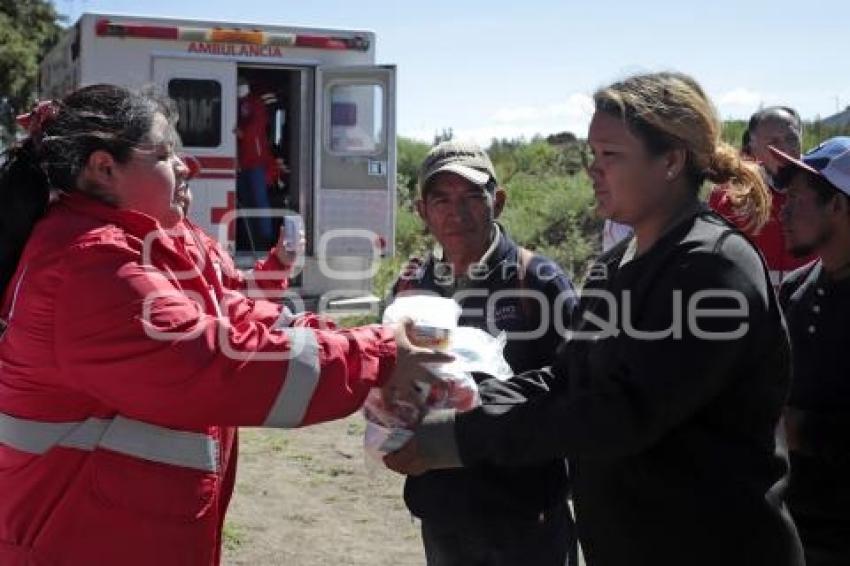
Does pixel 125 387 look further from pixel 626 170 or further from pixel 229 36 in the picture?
pixel 229 36

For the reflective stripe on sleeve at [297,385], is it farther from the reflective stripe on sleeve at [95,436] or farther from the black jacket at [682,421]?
the black jacket at [682,421]

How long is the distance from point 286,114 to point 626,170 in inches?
410

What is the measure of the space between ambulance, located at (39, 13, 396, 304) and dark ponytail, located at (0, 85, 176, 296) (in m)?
8.33

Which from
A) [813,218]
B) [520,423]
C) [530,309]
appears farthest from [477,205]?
[520,423]

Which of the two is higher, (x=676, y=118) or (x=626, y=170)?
(x=676, y=118)

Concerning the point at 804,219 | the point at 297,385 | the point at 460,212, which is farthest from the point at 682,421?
the point at 460,212

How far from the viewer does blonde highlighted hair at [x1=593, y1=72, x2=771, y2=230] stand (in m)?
2.41

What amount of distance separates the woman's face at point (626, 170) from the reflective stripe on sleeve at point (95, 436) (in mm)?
1171

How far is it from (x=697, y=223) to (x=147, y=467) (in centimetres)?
135

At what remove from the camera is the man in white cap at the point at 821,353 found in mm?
3061

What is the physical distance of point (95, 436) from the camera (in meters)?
2.41

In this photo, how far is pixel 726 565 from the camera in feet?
7.61

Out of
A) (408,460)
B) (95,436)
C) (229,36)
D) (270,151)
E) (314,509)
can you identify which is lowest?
(314,509)

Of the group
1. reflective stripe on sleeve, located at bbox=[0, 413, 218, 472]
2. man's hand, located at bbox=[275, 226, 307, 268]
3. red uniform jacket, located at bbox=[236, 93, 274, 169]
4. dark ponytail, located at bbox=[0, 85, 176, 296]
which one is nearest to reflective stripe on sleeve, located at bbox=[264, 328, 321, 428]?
reflective stripe on sleeve, located at bbox=[0, 413, 218, 472]
